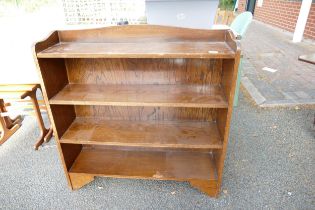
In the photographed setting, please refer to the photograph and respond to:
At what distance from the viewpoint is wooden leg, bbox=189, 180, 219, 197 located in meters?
1.67

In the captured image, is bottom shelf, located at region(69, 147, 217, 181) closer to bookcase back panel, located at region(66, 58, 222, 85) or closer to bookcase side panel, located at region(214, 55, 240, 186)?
bookcase side panel, located at region(214, 55, 240, 186)

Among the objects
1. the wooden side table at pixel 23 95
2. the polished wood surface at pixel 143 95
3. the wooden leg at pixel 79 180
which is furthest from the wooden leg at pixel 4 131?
the polished wood surface at pixel 143 95

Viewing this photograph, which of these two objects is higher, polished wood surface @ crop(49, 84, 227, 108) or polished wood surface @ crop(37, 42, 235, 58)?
polished wood surface @ crop(37, 42, 235, 58)

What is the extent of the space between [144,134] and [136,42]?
2.15 ft

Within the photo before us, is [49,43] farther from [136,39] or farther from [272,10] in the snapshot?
[272,10]

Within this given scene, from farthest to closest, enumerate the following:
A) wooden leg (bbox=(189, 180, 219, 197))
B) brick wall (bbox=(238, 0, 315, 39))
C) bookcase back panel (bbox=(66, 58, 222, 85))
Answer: brick wall (bbox=(238, 0, 315, 39))
wooden leg (bbox=(189, 180, 219, 197))
bookcase back panel (bbox=(66, 58, 222, 85))

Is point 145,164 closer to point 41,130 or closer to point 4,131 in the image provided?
point 41,130

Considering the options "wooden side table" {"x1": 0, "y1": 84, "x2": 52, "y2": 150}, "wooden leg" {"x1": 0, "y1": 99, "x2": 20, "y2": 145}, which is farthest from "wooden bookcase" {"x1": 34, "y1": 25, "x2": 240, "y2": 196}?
"wooden leg" {"x1": 0, "y1": 99, "x2": 20, "y2": 145}

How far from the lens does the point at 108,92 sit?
1543 millimetres

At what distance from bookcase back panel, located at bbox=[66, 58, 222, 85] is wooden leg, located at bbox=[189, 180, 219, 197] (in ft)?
2.37

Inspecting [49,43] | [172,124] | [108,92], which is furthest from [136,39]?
[172,124]

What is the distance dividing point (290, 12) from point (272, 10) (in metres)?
1.14

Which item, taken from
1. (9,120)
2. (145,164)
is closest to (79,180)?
(145,164)

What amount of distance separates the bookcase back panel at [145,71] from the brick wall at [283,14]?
4786mm
